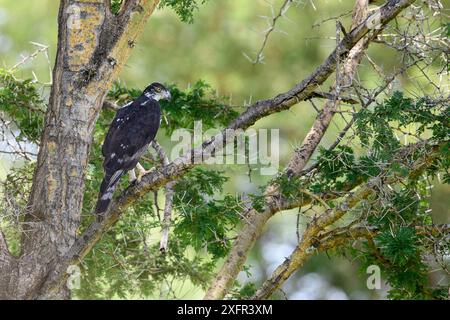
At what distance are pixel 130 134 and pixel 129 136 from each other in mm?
37

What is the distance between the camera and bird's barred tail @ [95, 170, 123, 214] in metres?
7.02

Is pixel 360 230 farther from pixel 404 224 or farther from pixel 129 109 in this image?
pixel 129 109

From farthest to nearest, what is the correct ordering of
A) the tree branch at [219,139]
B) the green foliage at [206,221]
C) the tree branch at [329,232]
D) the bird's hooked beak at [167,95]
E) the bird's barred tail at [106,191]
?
the bird's hooked beak at [167,95] < the green foliage at [206,221] < the bird's barred tail at [106,191] < the tree branch at [329,232] < the tree branch at [219,139]

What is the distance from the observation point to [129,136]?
7.86 meters

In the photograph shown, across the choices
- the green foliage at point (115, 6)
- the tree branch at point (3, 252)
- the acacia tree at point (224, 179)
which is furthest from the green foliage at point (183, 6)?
the tree branch at point (3, 252)

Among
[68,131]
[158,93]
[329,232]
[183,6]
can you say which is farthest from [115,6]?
[329,232]

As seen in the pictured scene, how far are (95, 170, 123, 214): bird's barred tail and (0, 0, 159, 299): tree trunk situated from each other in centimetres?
18

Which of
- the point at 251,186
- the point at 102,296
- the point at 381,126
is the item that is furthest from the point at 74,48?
the point at 251,186

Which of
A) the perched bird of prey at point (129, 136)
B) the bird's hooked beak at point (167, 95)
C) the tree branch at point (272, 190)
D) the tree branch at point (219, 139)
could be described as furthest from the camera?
the bird's hooked beak at point (167, 95)

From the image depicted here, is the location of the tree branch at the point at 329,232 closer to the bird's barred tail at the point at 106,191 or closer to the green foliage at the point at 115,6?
the bird's barred tail at the point at 106,191

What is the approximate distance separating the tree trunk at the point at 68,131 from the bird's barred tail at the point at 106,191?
184mm

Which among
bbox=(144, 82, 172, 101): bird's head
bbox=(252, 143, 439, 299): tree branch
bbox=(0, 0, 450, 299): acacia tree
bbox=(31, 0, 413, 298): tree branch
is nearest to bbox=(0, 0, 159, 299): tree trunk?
bbox=(0, 0, 450, 299): acacia tree

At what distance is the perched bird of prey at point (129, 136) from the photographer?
24.4ft

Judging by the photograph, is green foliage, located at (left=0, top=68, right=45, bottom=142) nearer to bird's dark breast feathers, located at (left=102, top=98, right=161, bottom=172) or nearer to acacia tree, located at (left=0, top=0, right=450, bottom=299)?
acacia tree, located at (left=0, top=0, right=450, bottom=299)
